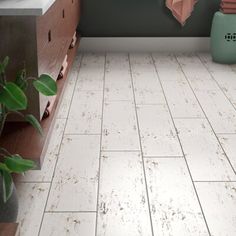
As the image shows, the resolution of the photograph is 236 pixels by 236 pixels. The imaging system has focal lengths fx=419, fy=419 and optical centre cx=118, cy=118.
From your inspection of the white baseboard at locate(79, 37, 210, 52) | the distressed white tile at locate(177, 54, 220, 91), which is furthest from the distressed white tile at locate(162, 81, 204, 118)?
the white baseboard at locate(79, 37, 210, 52)

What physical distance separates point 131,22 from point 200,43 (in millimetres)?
727

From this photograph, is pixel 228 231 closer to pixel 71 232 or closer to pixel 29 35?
pixel 71 232

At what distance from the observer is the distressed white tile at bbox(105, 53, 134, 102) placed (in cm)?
310

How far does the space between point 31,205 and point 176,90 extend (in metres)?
1.70

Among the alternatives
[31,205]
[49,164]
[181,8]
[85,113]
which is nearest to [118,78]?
[85,113]

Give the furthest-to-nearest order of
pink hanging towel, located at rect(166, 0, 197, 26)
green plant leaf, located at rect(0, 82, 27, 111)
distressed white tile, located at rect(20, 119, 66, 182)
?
pink hanging towel, located at rect(166, 0, 197, 26) → distressed white tile, located at rect(20, 119, 66, 182) → green plant leaf, located at rect(0, 82, 27, 111)

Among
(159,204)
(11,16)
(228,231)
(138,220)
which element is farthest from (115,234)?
(11,16)

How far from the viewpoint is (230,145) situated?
2422 mm

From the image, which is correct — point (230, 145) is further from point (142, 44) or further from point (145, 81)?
point (142, 44)

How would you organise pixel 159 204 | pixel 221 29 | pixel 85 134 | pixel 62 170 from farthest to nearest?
pixel 221 29 → pixel 85 134 → pixel 62 170 → pixel 159 204

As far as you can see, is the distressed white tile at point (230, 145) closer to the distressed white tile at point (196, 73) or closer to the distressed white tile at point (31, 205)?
the distressed white tile at point (196, 73)

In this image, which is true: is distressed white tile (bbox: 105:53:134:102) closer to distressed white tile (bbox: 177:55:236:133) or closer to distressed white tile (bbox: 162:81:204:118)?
distressed white tile (bbox: 162:81:204:118)

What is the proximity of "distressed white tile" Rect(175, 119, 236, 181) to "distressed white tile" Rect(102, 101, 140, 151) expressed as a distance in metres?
0.29

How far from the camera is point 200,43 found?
4.20m
